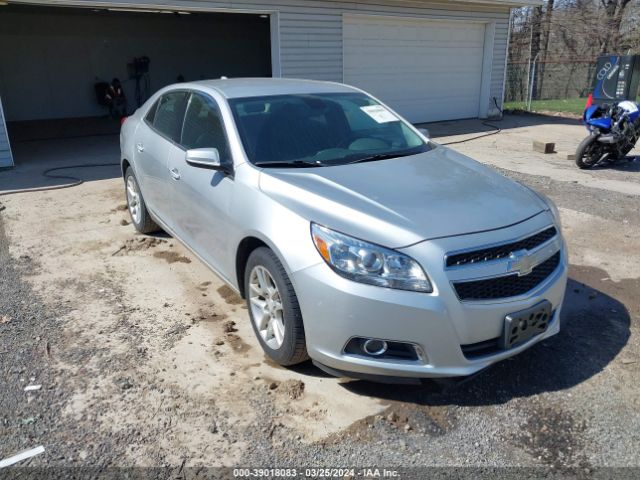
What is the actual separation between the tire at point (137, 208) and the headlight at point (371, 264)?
3.21 m

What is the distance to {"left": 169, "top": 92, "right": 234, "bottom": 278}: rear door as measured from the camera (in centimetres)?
357

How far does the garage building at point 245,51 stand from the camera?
1158cm

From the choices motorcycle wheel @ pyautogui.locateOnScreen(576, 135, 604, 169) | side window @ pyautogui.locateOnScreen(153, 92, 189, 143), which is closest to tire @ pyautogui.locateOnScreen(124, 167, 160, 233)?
side window @ pyautogui.locateOnScreen(153, 92, 189, 143)

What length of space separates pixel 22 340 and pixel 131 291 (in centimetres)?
94

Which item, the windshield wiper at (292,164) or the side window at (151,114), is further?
the side window at (151,114)

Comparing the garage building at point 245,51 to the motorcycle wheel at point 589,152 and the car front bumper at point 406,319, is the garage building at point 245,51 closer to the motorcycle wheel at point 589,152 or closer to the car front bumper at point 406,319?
the motorcycle wheel at point 589,152

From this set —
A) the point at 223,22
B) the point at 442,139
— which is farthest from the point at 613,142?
the point at 223,22

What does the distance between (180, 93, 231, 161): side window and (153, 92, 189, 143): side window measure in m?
0.14

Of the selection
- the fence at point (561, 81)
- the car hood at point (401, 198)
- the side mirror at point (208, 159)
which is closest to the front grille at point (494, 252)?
the car hood at point (401, 198)

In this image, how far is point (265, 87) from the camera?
4.23 m

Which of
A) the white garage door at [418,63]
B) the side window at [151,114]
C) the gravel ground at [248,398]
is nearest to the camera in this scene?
the gravel ground at [248,398]

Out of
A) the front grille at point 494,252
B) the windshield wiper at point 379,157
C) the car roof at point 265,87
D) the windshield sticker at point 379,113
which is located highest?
the car roof at point 265,87

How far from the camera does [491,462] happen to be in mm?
2525

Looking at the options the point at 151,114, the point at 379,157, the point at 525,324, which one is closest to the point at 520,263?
the point at 525,324
